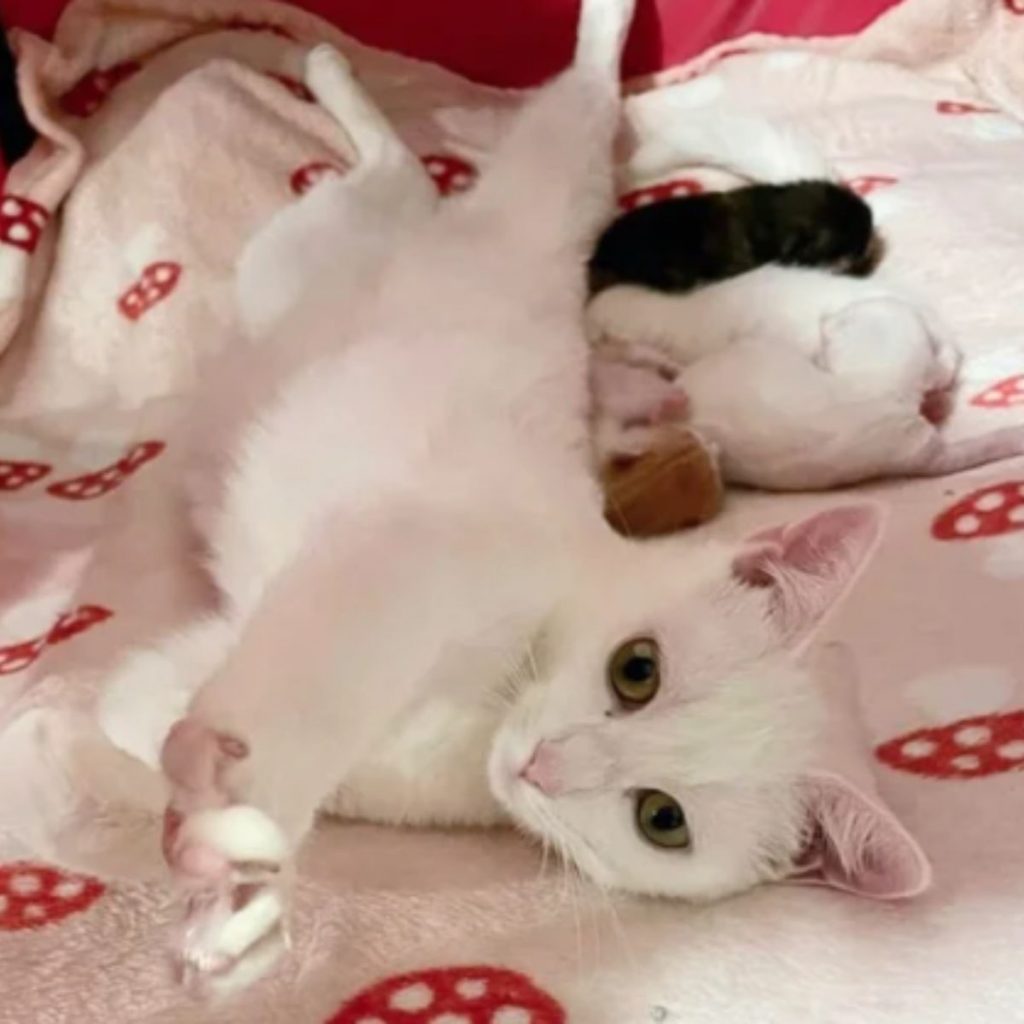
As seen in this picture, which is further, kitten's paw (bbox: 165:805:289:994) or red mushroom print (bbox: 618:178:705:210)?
red mushroom print (bbox: 618:178:705:210)

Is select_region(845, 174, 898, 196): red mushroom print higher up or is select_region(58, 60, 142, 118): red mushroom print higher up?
select_region(58, 60, 142, 118): red mushroom print

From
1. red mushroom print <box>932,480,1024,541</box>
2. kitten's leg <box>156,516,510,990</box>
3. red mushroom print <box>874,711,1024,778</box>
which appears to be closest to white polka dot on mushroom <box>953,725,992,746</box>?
red mushroom print <box>874,711,1024,778</box>

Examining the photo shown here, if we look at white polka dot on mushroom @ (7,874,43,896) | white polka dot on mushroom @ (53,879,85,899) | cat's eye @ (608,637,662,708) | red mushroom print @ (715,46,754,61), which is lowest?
white polka dot on mushroom @ (53,879,85,899)

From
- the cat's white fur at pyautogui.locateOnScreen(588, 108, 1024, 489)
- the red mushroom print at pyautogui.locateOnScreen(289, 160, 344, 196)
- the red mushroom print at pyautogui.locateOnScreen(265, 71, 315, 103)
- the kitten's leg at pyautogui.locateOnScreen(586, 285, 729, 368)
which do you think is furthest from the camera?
the red mushroom print at pyautogui.locateOnScreen(265, 71, 315, 103)

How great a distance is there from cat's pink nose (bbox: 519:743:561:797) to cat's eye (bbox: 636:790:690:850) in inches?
2.1

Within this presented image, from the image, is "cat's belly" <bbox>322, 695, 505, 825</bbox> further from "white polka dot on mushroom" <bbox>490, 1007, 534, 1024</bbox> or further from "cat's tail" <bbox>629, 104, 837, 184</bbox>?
"cat's tail" <bbox>629, 104, 837, 184</bbox>

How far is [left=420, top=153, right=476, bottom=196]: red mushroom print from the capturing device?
5.40 ft

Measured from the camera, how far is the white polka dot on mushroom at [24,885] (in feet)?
2.97

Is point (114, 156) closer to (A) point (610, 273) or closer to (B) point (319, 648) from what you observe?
(A) point (610, 273)

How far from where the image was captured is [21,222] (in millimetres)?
1518

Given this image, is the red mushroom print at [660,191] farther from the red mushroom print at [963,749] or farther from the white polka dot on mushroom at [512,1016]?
the white polka dot on mushroom at [512,1016]

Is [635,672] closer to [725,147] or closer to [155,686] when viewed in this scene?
[155,686]

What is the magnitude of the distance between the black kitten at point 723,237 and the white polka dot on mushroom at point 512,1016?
82 centimetres

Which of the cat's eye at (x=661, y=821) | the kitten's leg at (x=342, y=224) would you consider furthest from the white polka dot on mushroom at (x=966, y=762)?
the kitten's leg at (x=342, y=224)
